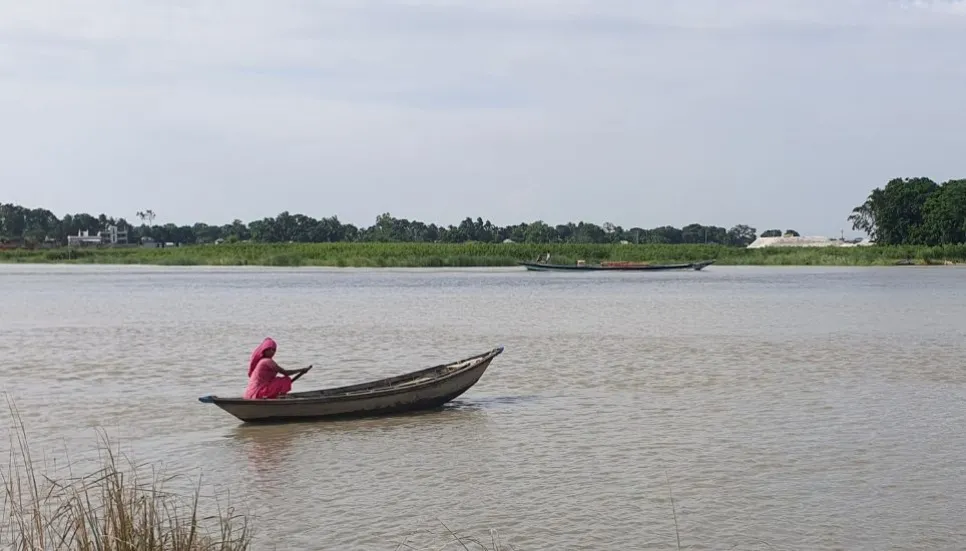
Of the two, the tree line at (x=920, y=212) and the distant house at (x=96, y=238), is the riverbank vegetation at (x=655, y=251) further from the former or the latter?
the distant house at (x=96, y=238)

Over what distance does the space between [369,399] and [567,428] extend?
255 centimetres

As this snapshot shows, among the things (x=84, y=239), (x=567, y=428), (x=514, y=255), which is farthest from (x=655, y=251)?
(x=84, y=239)

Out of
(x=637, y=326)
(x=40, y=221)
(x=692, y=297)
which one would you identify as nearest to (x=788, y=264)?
(x=692, y=297)

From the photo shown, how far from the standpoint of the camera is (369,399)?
571 inches

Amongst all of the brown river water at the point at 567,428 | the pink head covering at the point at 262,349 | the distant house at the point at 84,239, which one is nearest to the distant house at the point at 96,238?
the distant house at the point at 84,239

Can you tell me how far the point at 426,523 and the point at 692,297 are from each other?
3763cm

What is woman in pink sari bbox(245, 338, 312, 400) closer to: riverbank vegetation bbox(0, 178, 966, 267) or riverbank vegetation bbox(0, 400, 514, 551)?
riverbank vegetation bbox(0, 400, 514, 551)

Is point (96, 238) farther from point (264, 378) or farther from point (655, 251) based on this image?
point (264, 378)

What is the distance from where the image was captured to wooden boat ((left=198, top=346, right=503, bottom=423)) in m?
13.9

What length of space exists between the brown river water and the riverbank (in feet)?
179

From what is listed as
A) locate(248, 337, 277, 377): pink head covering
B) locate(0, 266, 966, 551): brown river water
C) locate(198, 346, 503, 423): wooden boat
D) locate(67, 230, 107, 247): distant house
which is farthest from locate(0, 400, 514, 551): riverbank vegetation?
locate(67, 230, 107, 247): distant house

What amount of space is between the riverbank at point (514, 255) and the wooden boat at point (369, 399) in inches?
2754

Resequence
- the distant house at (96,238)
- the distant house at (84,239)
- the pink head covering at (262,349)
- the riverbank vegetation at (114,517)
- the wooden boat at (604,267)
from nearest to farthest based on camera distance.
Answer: the riverbank vegetation at (114,517) → the pink head covering at (262,349) → the wooden boat at (604,267) → the distant house at (84,239) → the distant house at (96,238)

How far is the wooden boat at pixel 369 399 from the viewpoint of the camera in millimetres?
13906
